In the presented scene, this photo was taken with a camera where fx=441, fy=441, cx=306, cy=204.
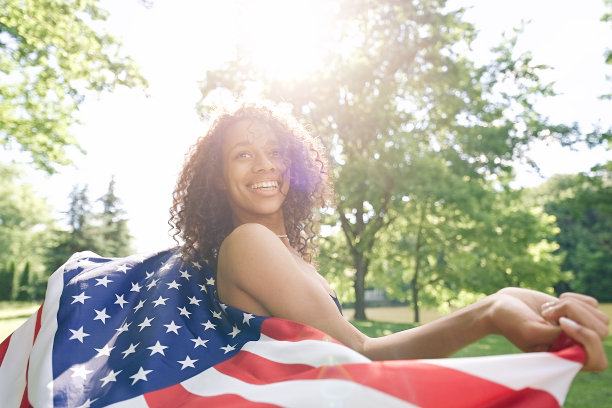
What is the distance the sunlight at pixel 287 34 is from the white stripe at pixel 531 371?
1539cm

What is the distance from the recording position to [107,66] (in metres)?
12.8

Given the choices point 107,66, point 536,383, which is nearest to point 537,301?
point 536,383

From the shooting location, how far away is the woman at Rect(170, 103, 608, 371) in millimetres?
1368

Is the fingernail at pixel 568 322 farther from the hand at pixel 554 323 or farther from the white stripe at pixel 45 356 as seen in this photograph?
the white stripe at pixel 45 356

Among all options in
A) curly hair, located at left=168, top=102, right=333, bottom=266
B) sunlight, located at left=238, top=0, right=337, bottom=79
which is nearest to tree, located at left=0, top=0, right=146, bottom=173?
sunlight, located at left=238, top=0, right=337, bottom=79

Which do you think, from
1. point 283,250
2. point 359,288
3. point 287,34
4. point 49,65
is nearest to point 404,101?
point 287,34

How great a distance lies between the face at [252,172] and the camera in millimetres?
2561

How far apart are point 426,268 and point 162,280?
25.3 meters

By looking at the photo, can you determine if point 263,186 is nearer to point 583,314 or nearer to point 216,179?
point 216,179

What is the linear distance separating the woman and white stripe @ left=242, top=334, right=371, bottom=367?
160mm

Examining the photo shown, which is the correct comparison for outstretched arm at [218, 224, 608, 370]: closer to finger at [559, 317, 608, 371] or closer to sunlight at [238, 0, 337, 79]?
finger at [559, 317, 608, 371]

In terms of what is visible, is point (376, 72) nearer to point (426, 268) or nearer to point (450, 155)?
point (450, 155)

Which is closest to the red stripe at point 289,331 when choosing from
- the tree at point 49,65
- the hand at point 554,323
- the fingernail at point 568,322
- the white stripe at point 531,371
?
the white stripe at point 531,371

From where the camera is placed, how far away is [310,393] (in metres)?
1.39
